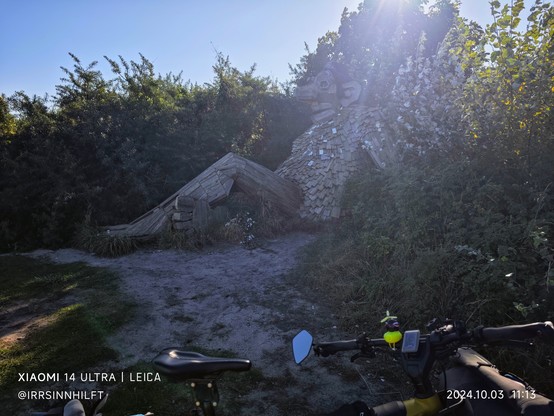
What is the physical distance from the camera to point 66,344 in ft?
13.5

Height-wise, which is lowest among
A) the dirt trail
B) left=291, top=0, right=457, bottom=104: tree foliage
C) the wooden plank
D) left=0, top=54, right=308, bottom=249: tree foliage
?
the dirt trail

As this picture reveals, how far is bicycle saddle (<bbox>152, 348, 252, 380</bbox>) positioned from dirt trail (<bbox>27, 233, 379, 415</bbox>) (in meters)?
1.66

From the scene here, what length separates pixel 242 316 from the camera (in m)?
4.70

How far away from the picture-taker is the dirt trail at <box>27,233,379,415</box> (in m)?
3.26

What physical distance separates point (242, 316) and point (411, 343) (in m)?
3.35

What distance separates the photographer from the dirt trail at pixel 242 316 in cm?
326

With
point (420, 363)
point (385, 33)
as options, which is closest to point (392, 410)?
point (420, 363)

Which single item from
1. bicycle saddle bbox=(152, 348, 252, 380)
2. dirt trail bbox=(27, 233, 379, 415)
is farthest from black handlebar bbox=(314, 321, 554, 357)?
dirt trail bbox=(27, 233, 379, 415)

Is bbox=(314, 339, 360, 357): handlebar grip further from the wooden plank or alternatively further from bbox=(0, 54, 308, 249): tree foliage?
bbox=(0, 54, 308, 249): tree foliage

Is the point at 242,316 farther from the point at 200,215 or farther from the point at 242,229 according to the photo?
the point at 200,215

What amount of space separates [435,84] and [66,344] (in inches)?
265

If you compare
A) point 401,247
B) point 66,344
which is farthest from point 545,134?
point 66,344

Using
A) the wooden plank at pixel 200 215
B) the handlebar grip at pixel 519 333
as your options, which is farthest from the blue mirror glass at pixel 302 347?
the wooden plank at pixel 200 215

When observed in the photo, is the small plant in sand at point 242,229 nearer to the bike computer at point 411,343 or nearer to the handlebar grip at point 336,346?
the handlebar grip at point 336,346
